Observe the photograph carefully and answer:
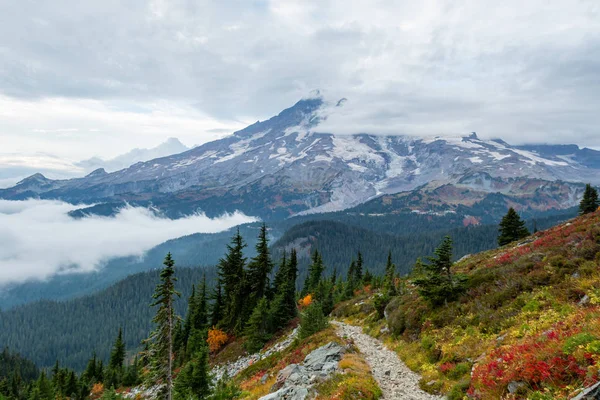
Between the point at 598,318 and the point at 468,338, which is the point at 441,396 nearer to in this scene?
the point at 468,338

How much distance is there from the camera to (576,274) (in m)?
19.7

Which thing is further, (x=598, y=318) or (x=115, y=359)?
(x=115, y=359)

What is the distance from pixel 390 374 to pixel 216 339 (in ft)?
134

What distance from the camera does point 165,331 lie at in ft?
82.5

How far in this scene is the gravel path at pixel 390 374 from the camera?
634 inches

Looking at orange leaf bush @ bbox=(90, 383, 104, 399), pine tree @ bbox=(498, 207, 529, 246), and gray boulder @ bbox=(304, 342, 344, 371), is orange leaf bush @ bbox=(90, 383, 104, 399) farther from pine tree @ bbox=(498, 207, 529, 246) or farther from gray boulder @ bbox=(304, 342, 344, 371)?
pine tree @ bbox=(498, 207, 529, 246)

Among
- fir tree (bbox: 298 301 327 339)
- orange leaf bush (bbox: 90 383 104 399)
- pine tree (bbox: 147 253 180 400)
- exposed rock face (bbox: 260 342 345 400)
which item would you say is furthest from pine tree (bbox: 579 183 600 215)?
orange leaf bush (bbox: 90 383 104 399)

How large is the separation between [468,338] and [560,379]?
938 cm

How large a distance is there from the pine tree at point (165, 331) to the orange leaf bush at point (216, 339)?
1100 inches

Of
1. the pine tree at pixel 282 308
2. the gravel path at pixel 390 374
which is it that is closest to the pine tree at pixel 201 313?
the pine tree at pixel 282 308

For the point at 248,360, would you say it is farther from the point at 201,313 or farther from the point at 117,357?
the point at 117,357

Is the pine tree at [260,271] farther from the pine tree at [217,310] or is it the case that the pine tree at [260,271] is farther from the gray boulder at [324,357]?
the gray boulder at [324,357]

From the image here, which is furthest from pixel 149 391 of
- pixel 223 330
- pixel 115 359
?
pixel 115 359

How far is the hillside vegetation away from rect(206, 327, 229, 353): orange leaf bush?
1212 inches
